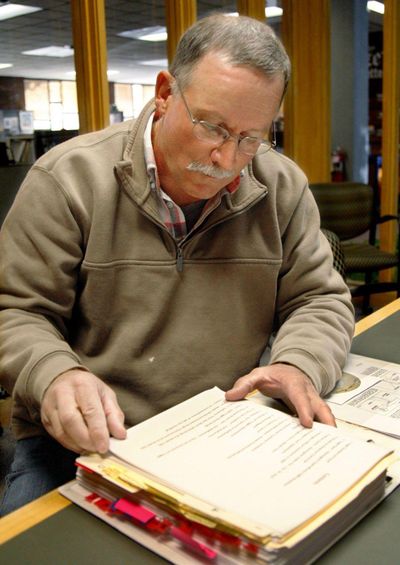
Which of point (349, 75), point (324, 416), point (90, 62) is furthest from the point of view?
point (349, 75)

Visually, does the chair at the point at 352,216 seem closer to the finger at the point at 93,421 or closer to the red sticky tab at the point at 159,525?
the finger at the point at 93,421

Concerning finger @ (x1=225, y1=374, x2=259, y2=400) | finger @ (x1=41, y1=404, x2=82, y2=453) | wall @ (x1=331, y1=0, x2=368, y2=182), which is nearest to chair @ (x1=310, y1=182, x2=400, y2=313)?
wall @ (x1=331, y1=0, x2=368, y2=182)

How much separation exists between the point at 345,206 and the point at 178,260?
299 cm

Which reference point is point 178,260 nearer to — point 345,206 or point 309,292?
point 309,292

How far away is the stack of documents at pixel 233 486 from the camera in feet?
2.20

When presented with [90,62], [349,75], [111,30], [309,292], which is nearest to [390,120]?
[349,75]

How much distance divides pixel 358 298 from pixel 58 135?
2.46 meters

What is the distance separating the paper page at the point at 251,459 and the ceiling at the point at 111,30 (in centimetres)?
226

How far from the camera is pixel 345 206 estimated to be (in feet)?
13.1

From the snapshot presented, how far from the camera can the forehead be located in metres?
1.07

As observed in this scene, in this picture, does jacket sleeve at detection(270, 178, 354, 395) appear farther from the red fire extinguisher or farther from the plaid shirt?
the red fire extinguisher

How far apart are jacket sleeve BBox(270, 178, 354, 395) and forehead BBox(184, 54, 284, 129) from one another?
30 centimetres

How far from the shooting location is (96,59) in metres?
3.23

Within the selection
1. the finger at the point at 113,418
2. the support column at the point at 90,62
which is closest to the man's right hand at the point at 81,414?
the finger at the point at 113,418
